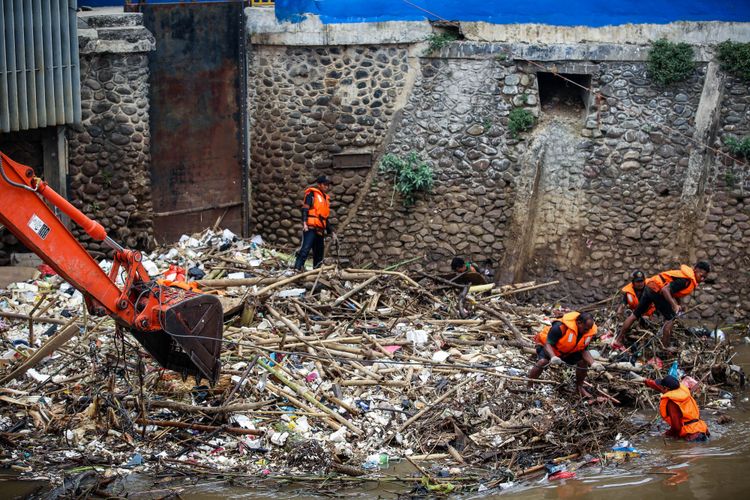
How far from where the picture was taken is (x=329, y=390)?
11.3 m

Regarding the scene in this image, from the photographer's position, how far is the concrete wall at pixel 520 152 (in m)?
15.4

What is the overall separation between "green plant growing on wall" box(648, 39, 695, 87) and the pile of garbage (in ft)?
13.0

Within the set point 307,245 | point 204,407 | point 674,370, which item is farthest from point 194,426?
point 674,370

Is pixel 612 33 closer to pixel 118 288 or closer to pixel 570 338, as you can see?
pixel 570 338

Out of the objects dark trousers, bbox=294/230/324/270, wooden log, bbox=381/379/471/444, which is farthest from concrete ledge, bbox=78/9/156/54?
wooden log, bbox=381/379/471/444

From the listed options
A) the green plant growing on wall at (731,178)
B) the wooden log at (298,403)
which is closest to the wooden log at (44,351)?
the wooden log at (298,403)

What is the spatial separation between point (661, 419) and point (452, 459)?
2787 millimetres

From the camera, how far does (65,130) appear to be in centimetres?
1446

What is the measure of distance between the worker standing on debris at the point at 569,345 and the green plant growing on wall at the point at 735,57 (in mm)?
5716

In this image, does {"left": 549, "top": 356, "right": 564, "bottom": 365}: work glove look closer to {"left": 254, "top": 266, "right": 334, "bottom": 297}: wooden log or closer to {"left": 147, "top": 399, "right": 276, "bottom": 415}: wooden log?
{"left": 147, "top": 399, "right": 276, "bottom": 415}: wooden log

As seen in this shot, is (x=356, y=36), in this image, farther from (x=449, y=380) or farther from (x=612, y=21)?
(x=449, y=380)

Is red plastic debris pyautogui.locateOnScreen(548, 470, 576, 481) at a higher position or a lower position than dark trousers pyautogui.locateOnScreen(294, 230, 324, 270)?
lower

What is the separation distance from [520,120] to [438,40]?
1.71 meters

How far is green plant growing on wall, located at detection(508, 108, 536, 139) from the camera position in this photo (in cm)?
1556
